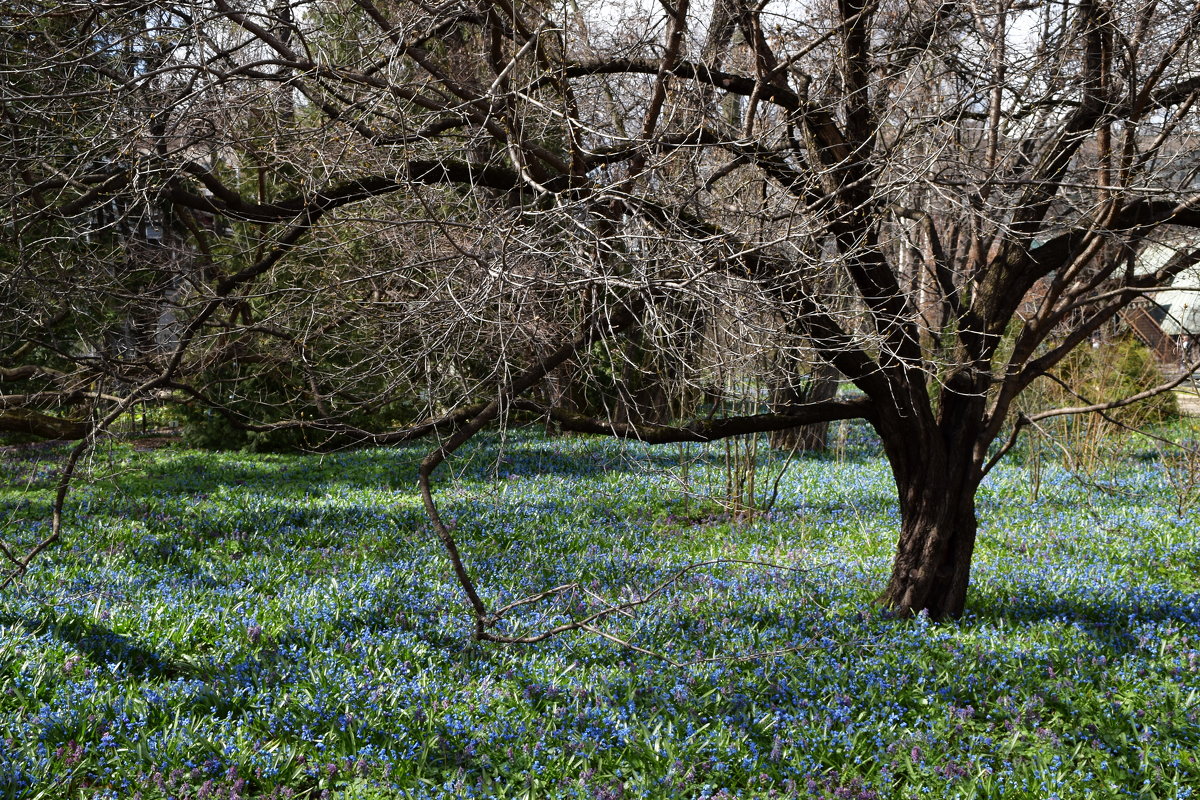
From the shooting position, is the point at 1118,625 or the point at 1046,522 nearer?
the point at 1118,625

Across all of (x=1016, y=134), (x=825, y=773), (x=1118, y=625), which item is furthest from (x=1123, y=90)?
(x=825, y=773)

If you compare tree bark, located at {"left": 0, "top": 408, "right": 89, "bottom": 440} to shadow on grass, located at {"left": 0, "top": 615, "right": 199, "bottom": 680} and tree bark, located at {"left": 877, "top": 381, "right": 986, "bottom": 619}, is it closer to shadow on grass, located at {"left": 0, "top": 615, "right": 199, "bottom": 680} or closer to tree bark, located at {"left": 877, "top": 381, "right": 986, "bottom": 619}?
shadow on grass, located at {"left": 0, "top": 615, "right": 199, "bottom": 680}

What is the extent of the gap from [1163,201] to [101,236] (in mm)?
11395

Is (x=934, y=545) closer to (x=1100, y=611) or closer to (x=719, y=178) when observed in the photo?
(x=1100, y=611)

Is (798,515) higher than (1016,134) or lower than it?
lower

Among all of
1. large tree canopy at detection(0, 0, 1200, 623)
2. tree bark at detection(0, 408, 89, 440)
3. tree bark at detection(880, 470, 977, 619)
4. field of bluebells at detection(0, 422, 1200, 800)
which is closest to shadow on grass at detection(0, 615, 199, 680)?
field of bluebells at detection(0, 422, 1200, 800)

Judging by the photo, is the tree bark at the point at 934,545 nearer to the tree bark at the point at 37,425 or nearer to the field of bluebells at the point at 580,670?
the field of bluebells at the point at 580,670

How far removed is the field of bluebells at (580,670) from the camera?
3.27 metres

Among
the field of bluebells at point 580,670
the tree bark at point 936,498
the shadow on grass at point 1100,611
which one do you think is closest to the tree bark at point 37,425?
the field of bluebells at point 580,670

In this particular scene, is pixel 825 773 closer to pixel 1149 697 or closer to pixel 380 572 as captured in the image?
pixel 1149 697

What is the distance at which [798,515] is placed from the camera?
25.9 feet

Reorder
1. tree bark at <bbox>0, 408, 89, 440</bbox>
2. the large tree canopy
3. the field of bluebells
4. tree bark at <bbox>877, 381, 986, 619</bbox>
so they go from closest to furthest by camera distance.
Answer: the field of bluebells
the large tree canopy
tree bark at <bbox>877, 381, 986, 619</bbox>
tree bark at <bbox>0, 408, 89, 440</bbox>

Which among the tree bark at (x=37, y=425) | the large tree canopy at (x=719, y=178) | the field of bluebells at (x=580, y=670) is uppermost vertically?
the large tree canopy at (x=719, y=178)

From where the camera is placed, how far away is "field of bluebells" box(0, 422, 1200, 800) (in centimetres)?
327
